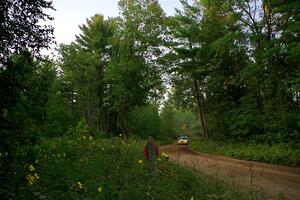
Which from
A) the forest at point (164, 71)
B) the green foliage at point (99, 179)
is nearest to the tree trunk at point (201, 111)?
the forest at point (164, 71)

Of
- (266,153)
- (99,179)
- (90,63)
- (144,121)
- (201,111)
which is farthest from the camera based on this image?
(144,121)

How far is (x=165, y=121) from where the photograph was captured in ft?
233

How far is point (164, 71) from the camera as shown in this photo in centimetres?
4016

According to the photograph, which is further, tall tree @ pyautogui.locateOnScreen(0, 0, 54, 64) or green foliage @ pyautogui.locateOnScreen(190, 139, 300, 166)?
green foliage @ pyautogui.locateOnScreen(190, 139, 300, 166)

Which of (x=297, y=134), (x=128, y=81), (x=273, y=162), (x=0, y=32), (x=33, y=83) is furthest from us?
(x=128, y=81)

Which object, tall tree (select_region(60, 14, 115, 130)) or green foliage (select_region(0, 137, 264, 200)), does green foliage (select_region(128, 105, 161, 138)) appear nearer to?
tall tree (select_region(60, 14, 115, 130))

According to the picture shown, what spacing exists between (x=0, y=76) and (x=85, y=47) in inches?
1788

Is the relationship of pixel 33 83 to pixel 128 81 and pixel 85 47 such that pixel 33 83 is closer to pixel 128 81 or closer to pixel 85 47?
pixel 128 81

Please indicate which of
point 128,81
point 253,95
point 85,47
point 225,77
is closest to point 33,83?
point 253,95

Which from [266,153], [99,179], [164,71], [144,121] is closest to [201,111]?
[164,71]

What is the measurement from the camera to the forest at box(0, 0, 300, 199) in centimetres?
796

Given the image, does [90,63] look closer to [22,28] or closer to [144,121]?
[144,121]

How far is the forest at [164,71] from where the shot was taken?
314 inches

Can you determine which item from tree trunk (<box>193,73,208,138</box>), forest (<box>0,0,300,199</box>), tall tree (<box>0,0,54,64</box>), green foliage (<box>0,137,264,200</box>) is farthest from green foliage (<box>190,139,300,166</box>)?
tall tree (<box>0,0,54,64</box>)
